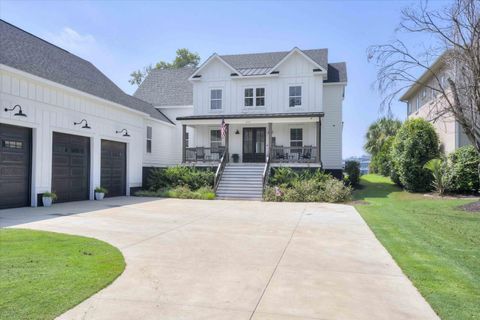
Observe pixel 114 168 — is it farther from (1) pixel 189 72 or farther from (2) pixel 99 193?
(1) pixel 189 72

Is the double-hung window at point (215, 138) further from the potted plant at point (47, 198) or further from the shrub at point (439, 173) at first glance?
the shrub at point (439, 173)

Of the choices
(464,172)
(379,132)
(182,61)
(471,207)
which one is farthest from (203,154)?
(182,61)

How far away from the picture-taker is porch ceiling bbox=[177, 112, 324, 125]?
2044 cm

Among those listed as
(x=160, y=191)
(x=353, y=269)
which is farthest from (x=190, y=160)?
(x=353, y=269)

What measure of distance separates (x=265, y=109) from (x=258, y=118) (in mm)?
2195

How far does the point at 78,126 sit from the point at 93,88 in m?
2.47

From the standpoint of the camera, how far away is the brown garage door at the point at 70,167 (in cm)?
1409

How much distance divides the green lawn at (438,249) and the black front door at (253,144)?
10.4m

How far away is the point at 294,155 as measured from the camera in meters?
21.3

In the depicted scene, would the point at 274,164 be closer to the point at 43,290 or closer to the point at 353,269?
the point at 353,269

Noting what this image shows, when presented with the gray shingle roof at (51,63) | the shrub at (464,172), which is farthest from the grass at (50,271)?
the shrub at (464,172)

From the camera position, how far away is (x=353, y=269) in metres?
5.50

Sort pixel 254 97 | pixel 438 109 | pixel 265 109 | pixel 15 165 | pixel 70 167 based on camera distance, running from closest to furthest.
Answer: pixel 15 165
pixel 70 167
pixel 438 109
pixel 265 109
pixel 254 97

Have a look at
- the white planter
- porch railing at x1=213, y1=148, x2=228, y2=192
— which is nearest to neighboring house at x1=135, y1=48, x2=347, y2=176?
porch railing at x1=213, y1=148, x2=228, y2=192
